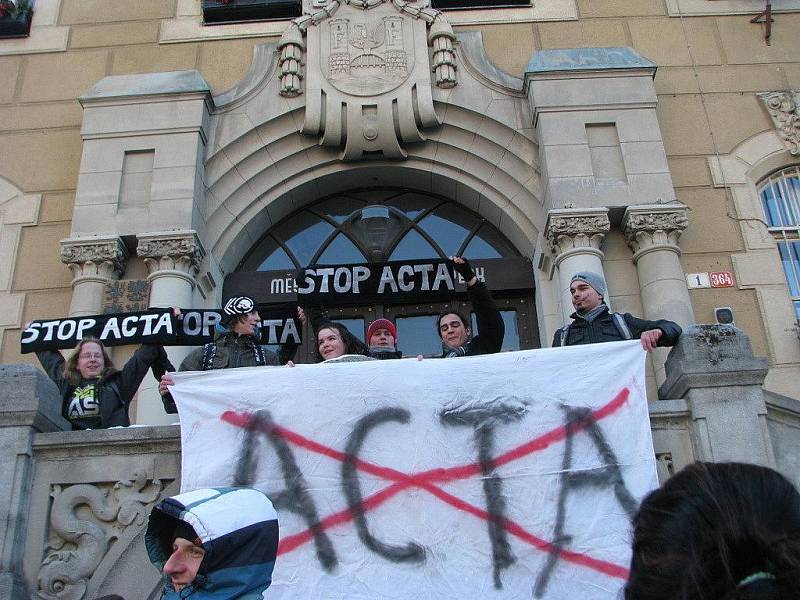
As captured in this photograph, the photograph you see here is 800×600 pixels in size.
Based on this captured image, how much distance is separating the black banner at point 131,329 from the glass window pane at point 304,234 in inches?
112

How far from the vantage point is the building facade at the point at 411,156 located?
956 cm

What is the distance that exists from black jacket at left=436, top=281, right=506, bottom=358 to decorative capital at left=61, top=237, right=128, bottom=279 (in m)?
4.96

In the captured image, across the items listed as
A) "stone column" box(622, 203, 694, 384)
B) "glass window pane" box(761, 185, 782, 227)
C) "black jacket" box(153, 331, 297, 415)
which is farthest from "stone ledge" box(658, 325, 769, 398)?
"glass window pane" box(761, 185, 782, 227)

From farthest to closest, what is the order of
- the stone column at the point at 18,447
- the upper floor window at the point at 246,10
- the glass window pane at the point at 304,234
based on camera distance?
the upper floor window at the point at 246,10, the glass window pane at the point at 304,234, the stone column at the point at 18,447

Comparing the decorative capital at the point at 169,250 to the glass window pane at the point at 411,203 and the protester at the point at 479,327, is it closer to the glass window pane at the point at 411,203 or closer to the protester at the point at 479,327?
the glass window pane at the point at 411,203

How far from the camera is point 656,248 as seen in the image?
945cm

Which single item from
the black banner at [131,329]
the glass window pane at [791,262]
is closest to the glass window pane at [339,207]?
the black banner at [131,329]

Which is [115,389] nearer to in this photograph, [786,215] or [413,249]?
[413,249]

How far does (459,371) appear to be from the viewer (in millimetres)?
5340

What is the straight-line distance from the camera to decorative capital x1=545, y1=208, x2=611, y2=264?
941 centimetres

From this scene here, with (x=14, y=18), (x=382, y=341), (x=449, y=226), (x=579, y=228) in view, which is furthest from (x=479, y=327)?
(x=14, y=18)

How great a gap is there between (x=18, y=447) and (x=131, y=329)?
2.20m

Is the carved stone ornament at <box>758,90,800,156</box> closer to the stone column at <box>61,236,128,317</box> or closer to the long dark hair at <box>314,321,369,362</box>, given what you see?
the long dark hair at <box>314,321,369,362</box>

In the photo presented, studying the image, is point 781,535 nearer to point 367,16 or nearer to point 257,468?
point 257,468
